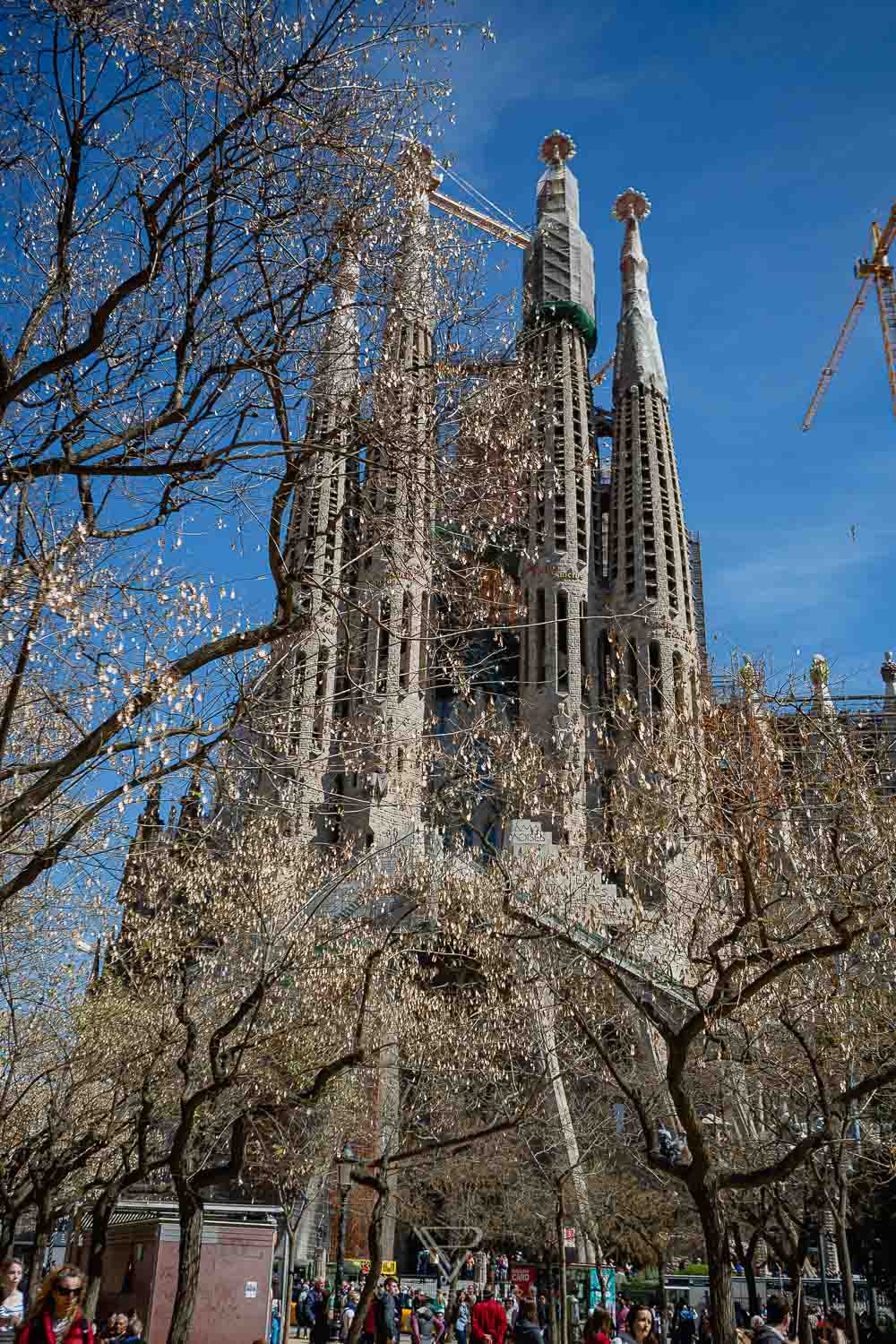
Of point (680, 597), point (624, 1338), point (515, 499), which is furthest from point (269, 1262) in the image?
point (680, 597)

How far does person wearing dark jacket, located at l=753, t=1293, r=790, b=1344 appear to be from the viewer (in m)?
9.38

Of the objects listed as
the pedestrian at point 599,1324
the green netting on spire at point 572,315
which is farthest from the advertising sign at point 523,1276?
the green netting on spire at point 572,315

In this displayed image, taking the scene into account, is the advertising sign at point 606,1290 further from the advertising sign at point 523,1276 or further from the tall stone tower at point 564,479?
the tall stone tower at point 564,479

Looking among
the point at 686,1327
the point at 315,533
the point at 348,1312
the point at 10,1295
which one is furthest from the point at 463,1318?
the point at 315,533

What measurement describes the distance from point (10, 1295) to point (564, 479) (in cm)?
5615

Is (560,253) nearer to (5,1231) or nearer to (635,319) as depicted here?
(635,319)

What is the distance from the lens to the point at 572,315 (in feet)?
255

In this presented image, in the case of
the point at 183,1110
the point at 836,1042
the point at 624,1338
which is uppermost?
the point at 836,1042

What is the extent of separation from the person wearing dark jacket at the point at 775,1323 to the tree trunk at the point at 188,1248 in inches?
300

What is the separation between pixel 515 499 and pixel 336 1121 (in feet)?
84.8

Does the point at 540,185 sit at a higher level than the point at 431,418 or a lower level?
higher

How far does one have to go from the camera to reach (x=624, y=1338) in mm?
11094

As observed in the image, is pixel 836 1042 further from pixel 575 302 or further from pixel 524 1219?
pixel 575 302

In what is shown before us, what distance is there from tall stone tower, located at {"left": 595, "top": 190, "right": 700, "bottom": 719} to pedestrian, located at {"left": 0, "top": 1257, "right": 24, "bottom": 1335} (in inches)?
2003
